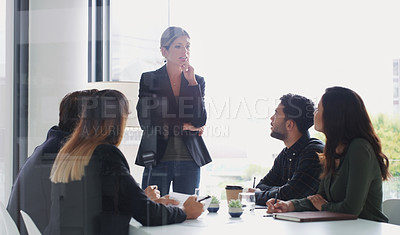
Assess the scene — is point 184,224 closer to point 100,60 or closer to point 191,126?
point 191,126

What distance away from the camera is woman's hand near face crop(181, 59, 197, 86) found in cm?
280

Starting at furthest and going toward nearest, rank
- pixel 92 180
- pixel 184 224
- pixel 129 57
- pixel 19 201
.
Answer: pixel 129 57 < pixel 19 201 < pixel 92 180 < pixel 184 224

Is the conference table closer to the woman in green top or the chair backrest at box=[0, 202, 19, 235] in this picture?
the woman in green top

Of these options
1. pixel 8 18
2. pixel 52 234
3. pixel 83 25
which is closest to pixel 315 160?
pixel 52 234

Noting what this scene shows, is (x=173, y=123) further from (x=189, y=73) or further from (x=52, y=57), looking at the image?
(x=52, y=57)

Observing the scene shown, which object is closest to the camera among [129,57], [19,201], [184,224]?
[184,224]

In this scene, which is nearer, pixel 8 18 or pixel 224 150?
pixel 8 18

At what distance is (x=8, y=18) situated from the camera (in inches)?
94.6

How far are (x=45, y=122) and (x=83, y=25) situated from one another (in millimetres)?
644

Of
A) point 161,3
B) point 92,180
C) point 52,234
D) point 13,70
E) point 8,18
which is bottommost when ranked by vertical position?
point 52,234

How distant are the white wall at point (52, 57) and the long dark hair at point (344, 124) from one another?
1.23 metres

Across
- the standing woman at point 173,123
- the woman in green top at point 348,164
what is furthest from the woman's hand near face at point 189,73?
the woman in green top at point 348,164

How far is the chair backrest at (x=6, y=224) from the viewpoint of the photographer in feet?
7.00

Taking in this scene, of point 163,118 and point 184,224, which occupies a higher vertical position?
point 163,118
